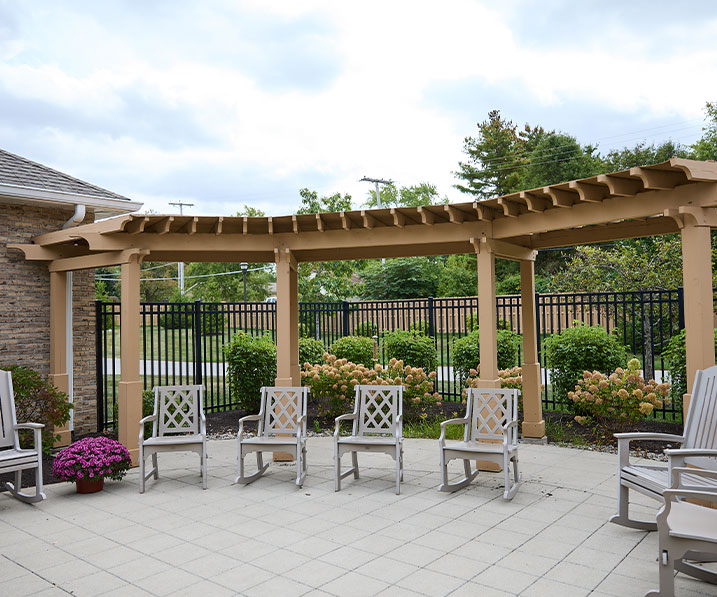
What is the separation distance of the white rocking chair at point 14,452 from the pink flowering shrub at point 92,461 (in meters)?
0.22

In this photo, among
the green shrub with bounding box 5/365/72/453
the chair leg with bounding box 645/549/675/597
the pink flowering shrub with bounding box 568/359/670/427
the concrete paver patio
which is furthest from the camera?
the pink flowering shrub with bounding box 568/359/670/427

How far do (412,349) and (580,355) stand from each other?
2960 millimetres

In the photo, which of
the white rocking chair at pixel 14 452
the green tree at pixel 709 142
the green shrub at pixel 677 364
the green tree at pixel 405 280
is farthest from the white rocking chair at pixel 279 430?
the green tree at pixel 405 280

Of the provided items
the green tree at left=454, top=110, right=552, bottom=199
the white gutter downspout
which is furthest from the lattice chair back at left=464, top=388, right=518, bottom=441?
the green tree at left=454, top=110, right=552, bottom=199

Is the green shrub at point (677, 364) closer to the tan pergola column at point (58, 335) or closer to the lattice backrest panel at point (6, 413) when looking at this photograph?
the lattice backrest panel at point (6, 413)

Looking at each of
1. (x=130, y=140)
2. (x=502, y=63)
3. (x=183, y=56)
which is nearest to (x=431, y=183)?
(x=502, y=63)

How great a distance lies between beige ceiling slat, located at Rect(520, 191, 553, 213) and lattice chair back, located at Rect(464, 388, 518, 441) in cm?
189

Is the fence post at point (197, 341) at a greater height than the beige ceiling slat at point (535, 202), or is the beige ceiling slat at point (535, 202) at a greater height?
the beige ceiling slat at point (535, 202)

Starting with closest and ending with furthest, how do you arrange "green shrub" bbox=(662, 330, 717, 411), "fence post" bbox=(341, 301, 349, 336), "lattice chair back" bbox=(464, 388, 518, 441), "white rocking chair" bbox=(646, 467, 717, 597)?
"white rocking chair" bbox=(646, 467, 717, 597)
"lattice chair back" bbox=(464, 388, 518, 441)
"green shrub" bbox=(662, 330, 717, 411)
"fence post" bbox=(341, 301, 349, 336)

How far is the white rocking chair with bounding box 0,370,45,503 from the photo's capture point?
540 centimetres

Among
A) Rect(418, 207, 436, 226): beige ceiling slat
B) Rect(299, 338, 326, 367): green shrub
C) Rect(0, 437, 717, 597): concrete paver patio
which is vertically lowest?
Rect(0, 437, 717, 597): concrete paver patio

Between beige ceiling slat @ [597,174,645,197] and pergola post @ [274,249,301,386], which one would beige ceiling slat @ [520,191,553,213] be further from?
pergola post @ [274,249,301,386]

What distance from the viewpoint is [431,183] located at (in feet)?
143

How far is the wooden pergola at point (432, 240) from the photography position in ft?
15.5
